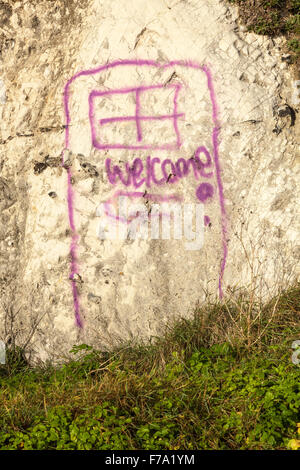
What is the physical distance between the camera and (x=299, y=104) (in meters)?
4.48

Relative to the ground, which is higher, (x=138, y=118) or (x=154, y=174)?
(x=138, y=118)

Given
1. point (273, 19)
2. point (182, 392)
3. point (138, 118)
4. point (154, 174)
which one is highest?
point (273, 19)

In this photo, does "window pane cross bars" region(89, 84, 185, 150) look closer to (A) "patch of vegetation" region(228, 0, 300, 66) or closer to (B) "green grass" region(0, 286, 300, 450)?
(A) "patch of vegetation" region(228, 0, 300, 66)

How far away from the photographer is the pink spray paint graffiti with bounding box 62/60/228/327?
445 centimetres

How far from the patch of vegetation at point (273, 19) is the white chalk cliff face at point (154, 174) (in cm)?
8

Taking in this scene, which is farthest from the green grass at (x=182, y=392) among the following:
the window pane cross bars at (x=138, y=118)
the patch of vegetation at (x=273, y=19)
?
the patch of vegetation at (x=273, y=19)

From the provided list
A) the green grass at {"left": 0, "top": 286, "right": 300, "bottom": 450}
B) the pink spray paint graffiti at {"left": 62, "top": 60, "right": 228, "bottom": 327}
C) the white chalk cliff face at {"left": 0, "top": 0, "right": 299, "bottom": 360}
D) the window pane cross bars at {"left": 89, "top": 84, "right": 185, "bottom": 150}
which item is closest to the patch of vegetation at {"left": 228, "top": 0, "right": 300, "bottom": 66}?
the white chalk cliff face at {"left": 0, "top": 0, "right": 299, "bottom": 360}

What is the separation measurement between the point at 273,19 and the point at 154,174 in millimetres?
1536

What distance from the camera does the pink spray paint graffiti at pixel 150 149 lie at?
445 cm

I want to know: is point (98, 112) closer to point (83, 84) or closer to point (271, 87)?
point (83, 84)

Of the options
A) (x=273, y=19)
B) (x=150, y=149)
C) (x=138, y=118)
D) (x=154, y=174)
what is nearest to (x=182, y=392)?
(x=154, y=174)

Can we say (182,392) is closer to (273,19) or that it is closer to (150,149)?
(150,149)

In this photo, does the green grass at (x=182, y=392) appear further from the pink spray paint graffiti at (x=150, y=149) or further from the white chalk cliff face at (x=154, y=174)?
the pink spray paint graffiti at (x=150, y=149)

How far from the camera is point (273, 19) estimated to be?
4.51 metres
